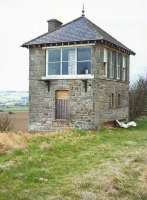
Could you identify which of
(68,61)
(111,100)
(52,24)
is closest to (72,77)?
(68,61)

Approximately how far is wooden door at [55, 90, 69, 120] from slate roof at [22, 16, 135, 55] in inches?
133

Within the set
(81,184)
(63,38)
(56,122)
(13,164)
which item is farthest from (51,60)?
(81,184)

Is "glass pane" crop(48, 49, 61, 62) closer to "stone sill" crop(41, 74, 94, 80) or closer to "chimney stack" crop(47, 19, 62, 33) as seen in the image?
"stone sill" crop(41, 74, 94, 80)

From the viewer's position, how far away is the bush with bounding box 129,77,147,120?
Answer: 3772 cm

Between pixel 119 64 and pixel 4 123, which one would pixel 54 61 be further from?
pixel 4 123

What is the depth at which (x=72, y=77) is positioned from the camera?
25.2 m

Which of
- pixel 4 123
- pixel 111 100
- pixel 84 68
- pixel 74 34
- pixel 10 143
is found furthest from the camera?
pixel 4 123

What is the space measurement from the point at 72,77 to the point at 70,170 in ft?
45.1

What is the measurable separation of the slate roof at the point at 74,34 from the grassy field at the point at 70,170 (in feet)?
29.7

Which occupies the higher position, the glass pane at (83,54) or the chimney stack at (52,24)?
the chimney stack at (52,24)

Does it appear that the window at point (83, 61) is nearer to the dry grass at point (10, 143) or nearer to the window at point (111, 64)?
the window at point (111, 64)

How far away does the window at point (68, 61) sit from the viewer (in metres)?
25.1

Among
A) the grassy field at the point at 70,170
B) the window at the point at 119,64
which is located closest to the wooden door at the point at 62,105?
the window at the point at 119,64

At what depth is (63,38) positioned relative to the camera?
25531 millimetres
